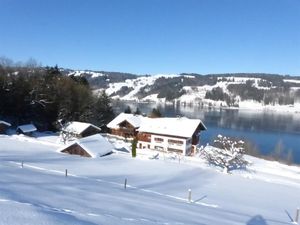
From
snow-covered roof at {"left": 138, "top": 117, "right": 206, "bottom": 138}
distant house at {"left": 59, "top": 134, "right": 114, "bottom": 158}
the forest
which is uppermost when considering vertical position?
the forest

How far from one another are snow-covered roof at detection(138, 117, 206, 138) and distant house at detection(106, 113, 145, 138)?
7.28 metres

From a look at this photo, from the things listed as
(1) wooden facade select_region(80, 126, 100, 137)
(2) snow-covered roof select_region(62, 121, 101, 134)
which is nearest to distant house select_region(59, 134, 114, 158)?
(2) snow-covered roof select_region(62, 121, 101, 134)

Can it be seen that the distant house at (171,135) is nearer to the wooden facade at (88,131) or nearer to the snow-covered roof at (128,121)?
the snow-covered roof at (128,121)

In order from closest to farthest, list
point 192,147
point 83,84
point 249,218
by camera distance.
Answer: point 249,218 < point 192,147 < point 83,84

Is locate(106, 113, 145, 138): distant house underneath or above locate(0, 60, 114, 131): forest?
underneath

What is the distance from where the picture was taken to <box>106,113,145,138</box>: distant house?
6469 cm

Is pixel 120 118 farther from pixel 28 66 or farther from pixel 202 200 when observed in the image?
pixel 202 200

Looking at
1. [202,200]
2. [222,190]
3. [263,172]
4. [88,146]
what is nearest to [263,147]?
[263,172]

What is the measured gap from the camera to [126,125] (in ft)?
214

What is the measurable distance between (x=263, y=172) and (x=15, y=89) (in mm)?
38958

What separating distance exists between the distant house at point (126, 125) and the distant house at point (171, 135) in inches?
286

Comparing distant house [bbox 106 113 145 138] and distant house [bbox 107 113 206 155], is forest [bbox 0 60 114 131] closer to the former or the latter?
distant house [bbox 106 113 145 138]

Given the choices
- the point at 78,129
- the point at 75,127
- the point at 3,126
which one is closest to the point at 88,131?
the point at 78,129

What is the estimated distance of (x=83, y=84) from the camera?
2901 inches
